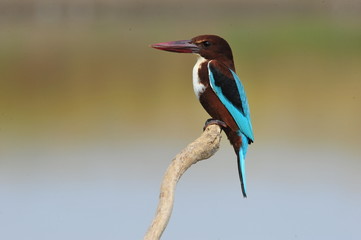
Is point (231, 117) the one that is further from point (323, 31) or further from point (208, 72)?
point (323, 31)

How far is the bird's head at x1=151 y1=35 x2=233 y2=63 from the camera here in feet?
8.64

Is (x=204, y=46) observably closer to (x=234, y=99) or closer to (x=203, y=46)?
(x=203, y=46)

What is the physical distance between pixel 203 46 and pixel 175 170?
62cm

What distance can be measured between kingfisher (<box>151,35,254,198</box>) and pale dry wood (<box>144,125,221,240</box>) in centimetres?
8

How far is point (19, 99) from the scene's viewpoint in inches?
219

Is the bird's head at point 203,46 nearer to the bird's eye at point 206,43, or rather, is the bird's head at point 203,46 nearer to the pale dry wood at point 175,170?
the bird's eye at point 206,43

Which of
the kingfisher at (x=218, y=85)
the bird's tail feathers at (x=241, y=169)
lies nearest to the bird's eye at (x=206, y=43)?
the kingfisher at (x=218, y=85)

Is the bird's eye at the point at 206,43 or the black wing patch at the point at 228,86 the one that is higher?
the bird's eye at the point at 206,43

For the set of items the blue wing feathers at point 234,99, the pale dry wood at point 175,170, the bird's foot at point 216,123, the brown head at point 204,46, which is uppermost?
the brown head at point 204,46

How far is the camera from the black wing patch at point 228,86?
103 inches

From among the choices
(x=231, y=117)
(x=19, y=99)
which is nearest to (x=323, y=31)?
(x=19, y=99)

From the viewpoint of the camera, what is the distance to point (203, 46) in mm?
2652

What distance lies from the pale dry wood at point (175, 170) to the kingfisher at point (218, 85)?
8cm

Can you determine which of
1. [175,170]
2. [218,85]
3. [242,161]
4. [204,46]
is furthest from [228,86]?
[175,170]
